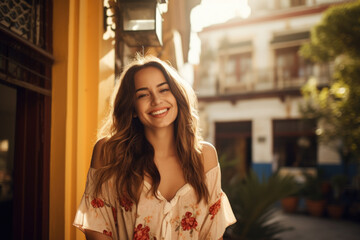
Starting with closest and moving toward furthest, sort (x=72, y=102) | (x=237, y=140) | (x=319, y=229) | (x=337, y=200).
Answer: (x=72, y=102)
(x=319, y=229)
(x=337, y=200)
(x=237, y=140)

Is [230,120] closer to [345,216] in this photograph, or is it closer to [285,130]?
[285,130]

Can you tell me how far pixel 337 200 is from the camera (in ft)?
29.4

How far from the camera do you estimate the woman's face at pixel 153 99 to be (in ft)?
5.83

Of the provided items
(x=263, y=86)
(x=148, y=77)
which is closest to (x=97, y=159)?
(x=148, y=77)

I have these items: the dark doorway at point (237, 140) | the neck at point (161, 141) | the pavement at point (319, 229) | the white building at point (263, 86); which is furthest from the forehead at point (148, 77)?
the dark doorway at point (237, 140)

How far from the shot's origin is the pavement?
6.81 meters

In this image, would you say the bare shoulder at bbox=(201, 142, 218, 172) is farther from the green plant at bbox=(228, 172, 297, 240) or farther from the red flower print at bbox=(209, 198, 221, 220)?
the green plant at bbox=(228, 172, 297, 240)

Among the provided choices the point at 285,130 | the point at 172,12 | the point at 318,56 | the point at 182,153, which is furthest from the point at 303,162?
the point at 182,153

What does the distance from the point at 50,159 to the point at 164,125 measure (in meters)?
0.84

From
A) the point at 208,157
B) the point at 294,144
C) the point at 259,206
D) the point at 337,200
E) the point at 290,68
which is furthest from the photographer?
the point at 290,68

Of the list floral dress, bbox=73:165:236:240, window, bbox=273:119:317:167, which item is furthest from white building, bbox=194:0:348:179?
floral dress, bbox=73:165:236:240

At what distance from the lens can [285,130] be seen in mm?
11844

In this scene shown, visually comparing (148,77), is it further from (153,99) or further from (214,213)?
(214,213)

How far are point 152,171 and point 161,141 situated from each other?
8.6 inches
